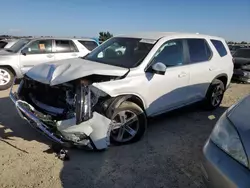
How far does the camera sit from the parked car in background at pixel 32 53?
8000 millimetres

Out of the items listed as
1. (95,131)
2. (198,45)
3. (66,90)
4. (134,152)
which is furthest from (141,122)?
(198,45)

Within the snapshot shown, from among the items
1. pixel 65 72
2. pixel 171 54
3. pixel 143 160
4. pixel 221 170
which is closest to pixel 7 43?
pixel 65 72

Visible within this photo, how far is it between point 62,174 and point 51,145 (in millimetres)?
831

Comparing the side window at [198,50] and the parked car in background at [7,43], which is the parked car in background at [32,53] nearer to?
the parked car in background at [7,43]

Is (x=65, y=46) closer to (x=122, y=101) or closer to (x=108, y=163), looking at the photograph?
(x=122, y=101)

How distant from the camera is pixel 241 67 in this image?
10445mm

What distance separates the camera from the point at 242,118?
2033mm

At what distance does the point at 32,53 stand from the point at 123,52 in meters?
4.99

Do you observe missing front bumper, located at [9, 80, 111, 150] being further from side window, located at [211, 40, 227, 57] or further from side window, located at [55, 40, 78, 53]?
side window, located at [55, 40, 78, 53]

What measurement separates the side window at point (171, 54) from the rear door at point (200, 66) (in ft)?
0.87

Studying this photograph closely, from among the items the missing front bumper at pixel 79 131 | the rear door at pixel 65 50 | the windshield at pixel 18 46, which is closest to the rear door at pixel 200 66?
the missing front bumper at pixel 79 131

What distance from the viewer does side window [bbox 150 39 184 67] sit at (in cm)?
433

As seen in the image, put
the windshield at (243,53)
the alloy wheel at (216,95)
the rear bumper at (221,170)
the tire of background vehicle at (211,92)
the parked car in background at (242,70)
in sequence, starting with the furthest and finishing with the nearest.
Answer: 1. the windshield at (243,53)
2. the parked car in background at (242,70)
3. the alloy wheel at (216,95)
4. the tire of background vehicle at (211,92)
5. the rear bumper at (221,170)

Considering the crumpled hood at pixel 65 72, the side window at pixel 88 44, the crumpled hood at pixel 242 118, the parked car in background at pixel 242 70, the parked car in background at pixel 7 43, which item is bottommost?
the parked car in background at pixel 242 70
